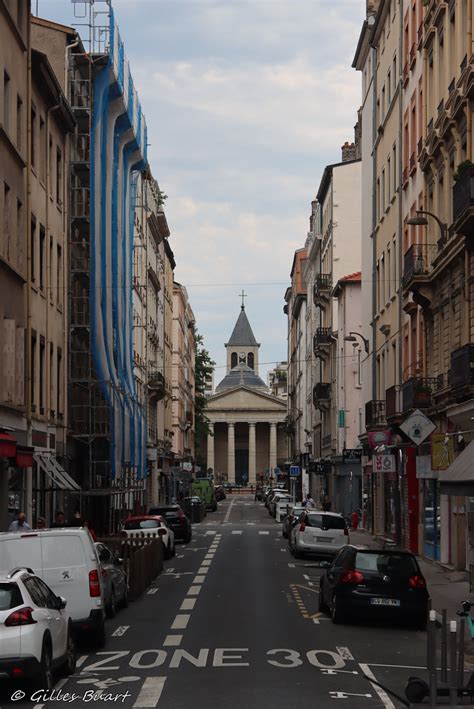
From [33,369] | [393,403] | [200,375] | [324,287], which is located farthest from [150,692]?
[200,375]

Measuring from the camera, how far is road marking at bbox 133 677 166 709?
1314cm

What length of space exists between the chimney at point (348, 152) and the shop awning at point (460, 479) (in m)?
62.0

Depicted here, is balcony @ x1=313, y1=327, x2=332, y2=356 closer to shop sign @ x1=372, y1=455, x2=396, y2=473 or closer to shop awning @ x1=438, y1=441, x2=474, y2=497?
shop sign @ x1=372, y1=455, x2=396, y2=473

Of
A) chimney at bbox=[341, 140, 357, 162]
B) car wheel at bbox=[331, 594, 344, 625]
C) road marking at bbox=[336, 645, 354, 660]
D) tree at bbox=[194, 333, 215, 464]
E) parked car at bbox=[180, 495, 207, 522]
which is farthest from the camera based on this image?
tree at bbox=[194, 333, 215, 464]

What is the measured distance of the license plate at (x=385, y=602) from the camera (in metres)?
20.9

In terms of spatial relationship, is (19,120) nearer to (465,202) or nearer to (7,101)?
(7,101)

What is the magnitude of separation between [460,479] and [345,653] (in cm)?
459

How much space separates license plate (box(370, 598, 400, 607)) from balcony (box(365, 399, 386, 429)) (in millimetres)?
25647

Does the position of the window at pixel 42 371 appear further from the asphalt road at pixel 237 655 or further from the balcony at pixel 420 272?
the balcony at pixel 420 272

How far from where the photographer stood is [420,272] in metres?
34.9

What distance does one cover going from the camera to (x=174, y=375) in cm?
10581

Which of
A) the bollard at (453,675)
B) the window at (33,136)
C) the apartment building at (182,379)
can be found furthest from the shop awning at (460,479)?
the apartment building at (182,379)

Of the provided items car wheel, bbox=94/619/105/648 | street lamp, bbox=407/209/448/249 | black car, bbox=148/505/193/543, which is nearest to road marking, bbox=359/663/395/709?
car wheel, bbox=94/619/105/648

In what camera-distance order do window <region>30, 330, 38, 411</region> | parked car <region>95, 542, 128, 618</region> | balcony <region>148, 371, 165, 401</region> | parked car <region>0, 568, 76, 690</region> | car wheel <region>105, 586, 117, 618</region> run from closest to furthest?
1. parked car <region>0, 568, 76, 690</region>
2. parked car <region>95, 542, 128, 618</region>
3. car wheel <region>105, 586, 117, 618</region>
4. window <region>30, 330, 38, 411</region>
5. balcony <region>148, 371, 165, 401</region>
